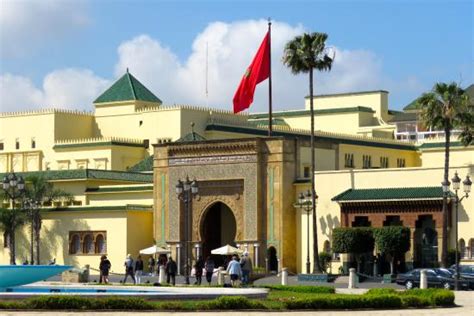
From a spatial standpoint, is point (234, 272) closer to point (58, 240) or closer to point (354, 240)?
point (354, 240)

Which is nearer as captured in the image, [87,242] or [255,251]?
[255,251]

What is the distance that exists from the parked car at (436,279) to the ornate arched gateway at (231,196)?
1308 centimetres

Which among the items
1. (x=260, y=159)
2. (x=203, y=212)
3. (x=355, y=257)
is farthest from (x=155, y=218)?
(x=355, y=257)

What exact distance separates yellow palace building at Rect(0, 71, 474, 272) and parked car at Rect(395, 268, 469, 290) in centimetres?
761

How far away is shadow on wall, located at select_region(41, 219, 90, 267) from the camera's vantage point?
7231cm

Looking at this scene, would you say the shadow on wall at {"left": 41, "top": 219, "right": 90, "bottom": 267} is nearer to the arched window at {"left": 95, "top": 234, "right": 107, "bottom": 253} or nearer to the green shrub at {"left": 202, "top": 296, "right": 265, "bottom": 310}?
the arched window at {"left": 95, "top": 234, "right": 107, "bottom": 253}

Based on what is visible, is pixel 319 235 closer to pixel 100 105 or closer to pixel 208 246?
pixel 208 246

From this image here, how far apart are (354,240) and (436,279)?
8.75 m

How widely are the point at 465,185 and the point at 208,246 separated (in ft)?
58.4

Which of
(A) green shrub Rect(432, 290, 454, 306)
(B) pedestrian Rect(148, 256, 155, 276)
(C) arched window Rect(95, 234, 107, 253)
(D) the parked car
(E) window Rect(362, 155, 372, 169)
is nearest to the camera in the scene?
(A) green shrub Rect(432, 290, 454, 306)

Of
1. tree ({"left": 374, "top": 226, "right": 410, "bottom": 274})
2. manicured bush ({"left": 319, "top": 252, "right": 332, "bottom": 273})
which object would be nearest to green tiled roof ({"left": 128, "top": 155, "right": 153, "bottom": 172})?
manicured bush ({"left": 319, "top": 252, "right": 332, "bottom": 273})

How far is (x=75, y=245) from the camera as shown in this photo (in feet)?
238

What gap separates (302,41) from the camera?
64.5 m

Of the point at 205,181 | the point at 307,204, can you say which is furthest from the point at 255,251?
the point at 205,181
